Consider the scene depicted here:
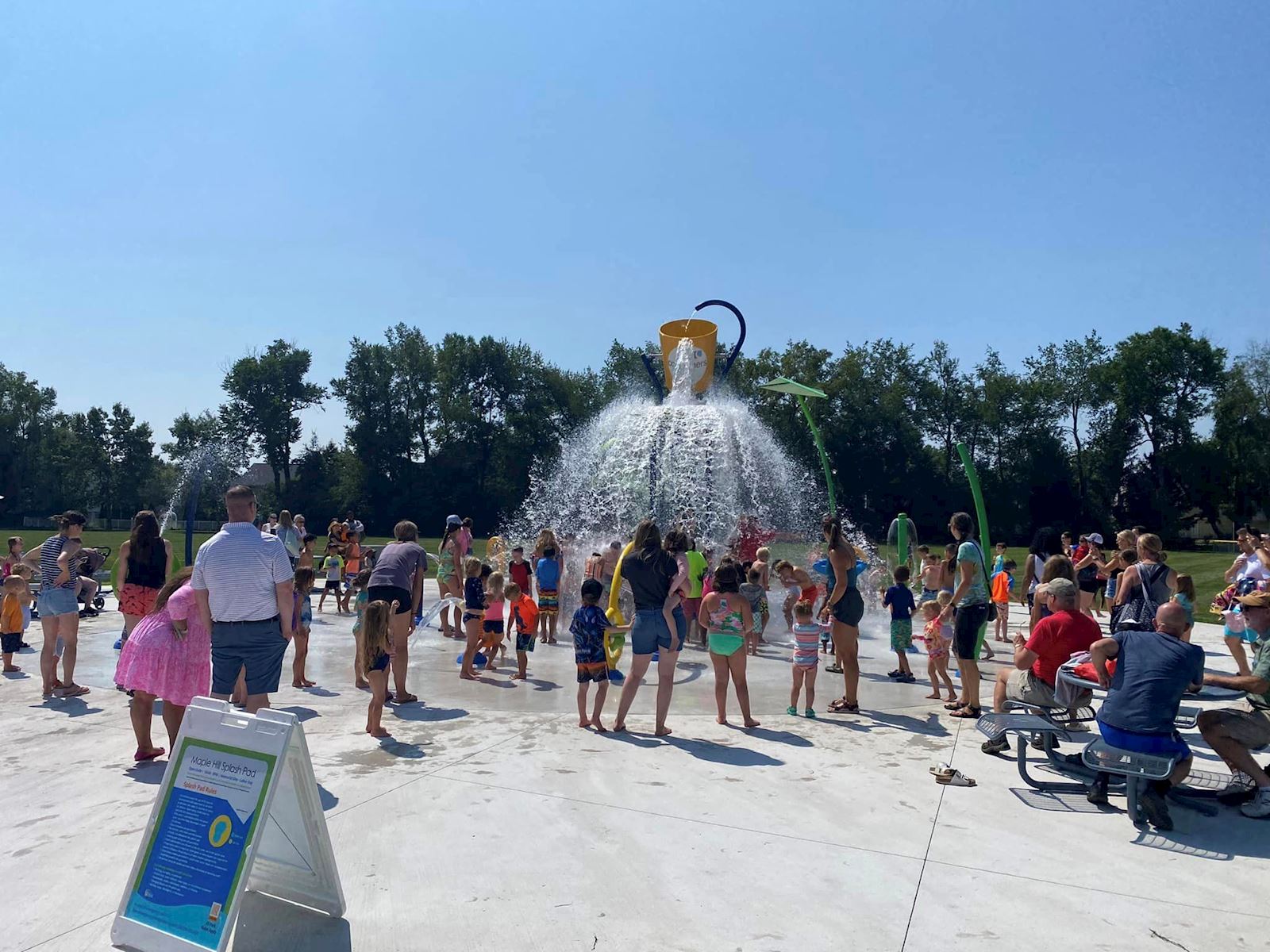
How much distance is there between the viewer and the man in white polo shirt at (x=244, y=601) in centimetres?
532

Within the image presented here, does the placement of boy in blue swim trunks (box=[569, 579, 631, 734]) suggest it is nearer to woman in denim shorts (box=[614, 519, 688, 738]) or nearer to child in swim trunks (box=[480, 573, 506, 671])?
woman in denim shorts (box=[614, 519, 688, 738])

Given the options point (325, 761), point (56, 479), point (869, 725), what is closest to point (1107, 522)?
point (869, 725)

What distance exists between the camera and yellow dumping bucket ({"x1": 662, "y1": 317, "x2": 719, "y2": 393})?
18.4 metres

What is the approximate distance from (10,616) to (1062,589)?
31.8 feet

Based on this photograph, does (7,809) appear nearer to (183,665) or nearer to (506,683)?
(183,665)

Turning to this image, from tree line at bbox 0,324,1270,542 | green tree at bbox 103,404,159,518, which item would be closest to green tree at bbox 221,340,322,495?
tree line at bbox 0,324,1270,542

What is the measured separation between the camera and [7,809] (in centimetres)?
501

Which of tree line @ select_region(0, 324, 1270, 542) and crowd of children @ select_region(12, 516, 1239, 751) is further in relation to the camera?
tree line @ select_region(0, 324, 1270, 542)

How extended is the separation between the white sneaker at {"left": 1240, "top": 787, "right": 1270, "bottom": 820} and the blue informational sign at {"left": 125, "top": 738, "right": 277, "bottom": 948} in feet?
17.2

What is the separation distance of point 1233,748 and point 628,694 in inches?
154

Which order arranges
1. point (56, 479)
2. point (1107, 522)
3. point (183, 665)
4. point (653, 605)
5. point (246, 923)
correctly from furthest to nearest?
point (56, 479) < point (1107, 522) < point (653, 605) < point (183, 665) < point (246, 923)

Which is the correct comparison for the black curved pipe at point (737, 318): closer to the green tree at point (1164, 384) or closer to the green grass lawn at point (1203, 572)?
the green grass lawn at point (1203, 572)

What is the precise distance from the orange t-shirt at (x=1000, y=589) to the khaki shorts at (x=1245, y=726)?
811 centimetres

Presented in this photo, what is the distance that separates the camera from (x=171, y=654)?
547 cm
